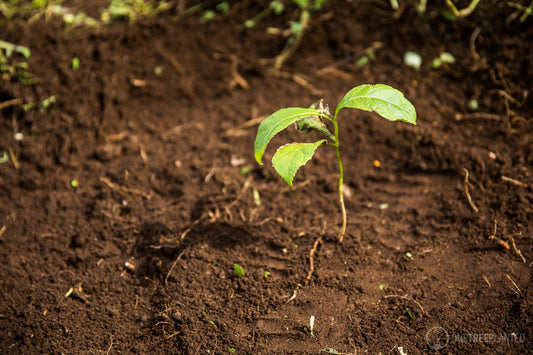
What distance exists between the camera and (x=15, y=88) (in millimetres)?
2793

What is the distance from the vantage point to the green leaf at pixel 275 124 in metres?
1.63

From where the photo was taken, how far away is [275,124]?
65.6 inches

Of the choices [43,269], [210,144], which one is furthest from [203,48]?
[43,269]

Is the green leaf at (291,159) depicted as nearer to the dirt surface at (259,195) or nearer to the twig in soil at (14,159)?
the dirt surface at (259,195)

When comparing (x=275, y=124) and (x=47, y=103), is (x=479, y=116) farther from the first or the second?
(x=47, y=103)

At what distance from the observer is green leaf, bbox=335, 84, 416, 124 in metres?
1.56

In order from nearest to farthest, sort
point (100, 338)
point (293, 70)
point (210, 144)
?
point (100, 338), point (210, 144), point (293, 70)

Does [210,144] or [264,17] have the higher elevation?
[264,17]

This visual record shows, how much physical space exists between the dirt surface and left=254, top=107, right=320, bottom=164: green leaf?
0.68 m

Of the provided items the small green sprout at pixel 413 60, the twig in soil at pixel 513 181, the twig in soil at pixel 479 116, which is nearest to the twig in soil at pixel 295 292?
the twig in soil at pixel 513 181

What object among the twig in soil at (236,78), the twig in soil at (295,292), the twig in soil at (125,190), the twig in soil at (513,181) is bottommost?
the twig in soil at (295,292)

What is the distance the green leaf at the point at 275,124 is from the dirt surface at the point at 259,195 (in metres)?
0.68

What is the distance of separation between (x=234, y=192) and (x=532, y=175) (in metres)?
1.60

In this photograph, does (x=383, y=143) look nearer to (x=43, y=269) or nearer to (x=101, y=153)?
(x=101, y=153)
